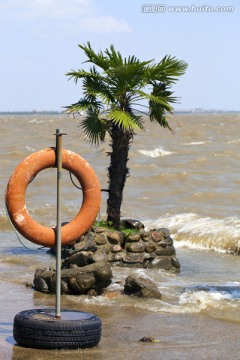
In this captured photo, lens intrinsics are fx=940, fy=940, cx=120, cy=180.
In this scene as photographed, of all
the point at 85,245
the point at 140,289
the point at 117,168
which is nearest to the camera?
the point at 140,289

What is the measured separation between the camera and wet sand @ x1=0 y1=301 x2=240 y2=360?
9.32m

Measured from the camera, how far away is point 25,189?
1058 cm

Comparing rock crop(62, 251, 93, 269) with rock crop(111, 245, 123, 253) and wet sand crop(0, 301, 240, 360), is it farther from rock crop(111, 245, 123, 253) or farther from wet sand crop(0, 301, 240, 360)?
wet sand crop(0, 301, 240, 360)

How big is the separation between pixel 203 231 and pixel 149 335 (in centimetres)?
1141

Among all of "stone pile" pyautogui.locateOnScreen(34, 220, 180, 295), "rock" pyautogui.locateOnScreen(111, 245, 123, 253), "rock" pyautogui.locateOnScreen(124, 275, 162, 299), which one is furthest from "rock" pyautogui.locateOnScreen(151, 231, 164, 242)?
"rock" pyautogui.locateOnScreen(124, 275, 162, 299)

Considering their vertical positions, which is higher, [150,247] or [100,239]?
[100,239]

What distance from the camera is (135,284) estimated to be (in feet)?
41.5

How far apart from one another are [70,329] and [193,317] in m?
2.47

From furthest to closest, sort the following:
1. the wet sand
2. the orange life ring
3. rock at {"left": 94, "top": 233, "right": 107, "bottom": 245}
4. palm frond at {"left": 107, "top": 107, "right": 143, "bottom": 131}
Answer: rock at {"left": 94, "top": 233, "right": 107, "bottom": 245} < palm frond at {"left": 107, "top": 107, "right": 143, "bottom": 131} < the orange life ring < the wet sand

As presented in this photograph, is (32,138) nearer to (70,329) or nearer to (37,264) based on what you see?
(37,264)

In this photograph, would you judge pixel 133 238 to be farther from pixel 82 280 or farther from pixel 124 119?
→ pixel 82 280

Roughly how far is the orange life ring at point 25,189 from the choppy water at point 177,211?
Result: 1910 millimetres

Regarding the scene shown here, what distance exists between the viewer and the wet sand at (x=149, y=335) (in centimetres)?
932

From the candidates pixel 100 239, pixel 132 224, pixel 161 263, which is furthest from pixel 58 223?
pixel 132 224
